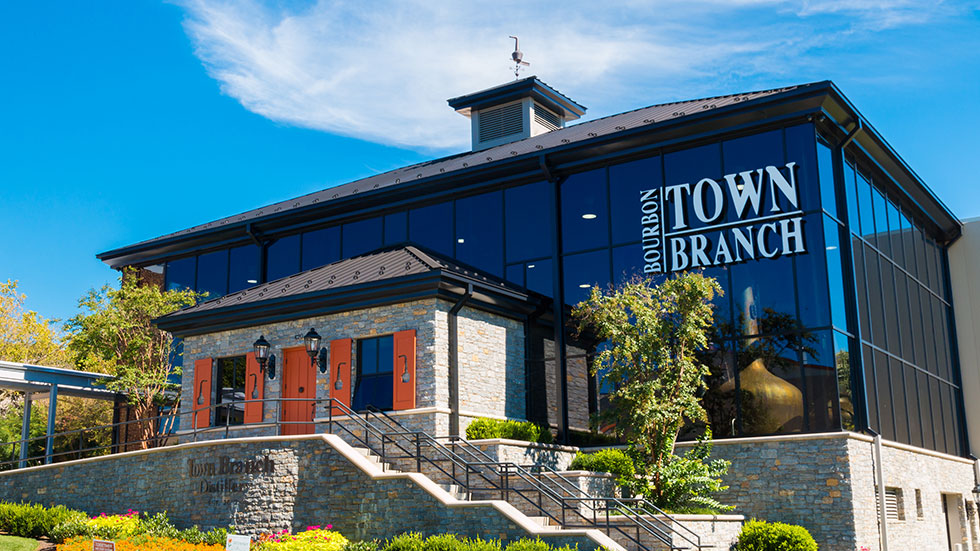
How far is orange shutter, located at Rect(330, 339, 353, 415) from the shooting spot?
21.4 m

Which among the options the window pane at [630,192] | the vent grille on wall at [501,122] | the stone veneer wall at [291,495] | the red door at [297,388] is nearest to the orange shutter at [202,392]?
the red door at [297,388]

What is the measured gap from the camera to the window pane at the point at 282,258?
28.1 metres

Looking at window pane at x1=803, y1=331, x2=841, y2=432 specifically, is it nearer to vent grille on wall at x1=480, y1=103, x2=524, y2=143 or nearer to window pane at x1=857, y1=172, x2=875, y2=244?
window pane at x1=857, y1=172, x2=875, y2=244

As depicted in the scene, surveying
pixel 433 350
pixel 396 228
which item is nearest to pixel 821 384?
pixel 433 350

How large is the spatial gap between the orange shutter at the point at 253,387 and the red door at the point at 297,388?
0.58m

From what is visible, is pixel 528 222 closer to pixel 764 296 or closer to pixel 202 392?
pixel 764 296

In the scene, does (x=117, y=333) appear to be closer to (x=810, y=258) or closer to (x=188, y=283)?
(x=188, y=283)

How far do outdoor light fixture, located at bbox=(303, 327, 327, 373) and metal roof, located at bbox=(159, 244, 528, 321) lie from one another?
1077 mm

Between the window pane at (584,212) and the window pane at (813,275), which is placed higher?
the window pane at (584,212)

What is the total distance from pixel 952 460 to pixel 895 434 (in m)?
5.17

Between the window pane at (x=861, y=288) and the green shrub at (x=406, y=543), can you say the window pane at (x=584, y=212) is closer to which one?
the window pane at (x=861, y=288)

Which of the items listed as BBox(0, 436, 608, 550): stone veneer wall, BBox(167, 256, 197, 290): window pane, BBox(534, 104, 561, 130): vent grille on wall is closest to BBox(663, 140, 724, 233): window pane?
BBox(0, 436, 608, 550): stone veneer wall

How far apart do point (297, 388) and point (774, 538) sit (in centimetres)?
1118

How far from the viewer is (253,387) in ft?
74.5
